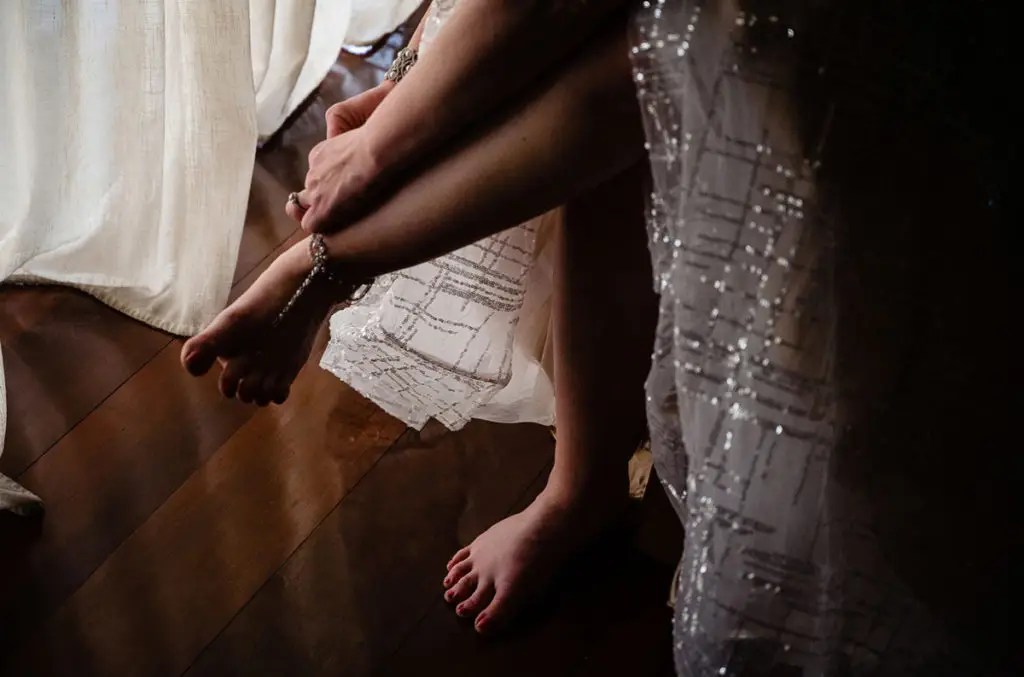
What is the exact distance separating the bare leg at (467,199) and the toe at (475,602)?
0.83 feet

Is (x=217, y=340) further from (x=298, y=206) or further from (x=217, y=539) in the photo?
(x=217, y=539)

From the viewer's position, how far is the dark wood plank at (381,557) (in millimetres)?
823

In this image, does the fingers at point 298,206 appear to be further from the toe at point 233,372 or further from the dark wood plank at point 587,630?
the dark wood plank at point 587,630

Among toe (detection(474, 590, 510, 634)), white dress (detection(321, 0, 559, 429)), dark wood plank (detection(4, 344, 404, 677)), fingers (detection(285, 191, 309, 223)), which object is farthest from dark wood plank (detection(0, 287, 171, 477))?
toe (detection(474, 590, 510, 634))

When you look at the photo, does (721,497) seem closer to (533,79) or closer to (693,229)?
(693,229)

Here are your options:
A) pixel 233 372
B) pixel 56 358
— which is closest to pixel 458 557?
pixel 233 372

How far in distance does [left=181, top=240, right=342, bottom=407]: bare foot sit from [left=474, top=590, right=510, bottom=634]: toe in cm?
26

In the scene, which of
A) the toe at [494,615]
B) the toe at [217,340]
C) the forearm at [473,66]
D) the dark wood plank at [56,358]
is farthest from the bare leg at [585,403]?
the dark wood plank at [56,358]

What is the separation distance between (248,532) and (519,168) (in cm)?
48

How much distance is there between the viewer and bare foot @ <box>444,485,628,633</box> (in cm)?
85

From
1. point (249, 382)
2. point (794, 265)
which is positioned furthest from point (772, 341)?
point (249, 382)

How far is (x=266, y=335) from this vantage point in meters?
0.76

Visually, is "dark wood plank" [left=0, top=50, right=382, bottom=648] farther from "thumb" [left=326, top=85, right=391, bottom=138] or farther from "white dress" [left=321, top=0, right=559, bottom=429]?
"thumb" [left=326, top=85, right=391, bottom=138]

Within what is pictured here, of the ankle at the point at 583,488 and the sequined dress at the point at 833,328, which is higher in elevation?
the sequined dress at the point at 833,328
